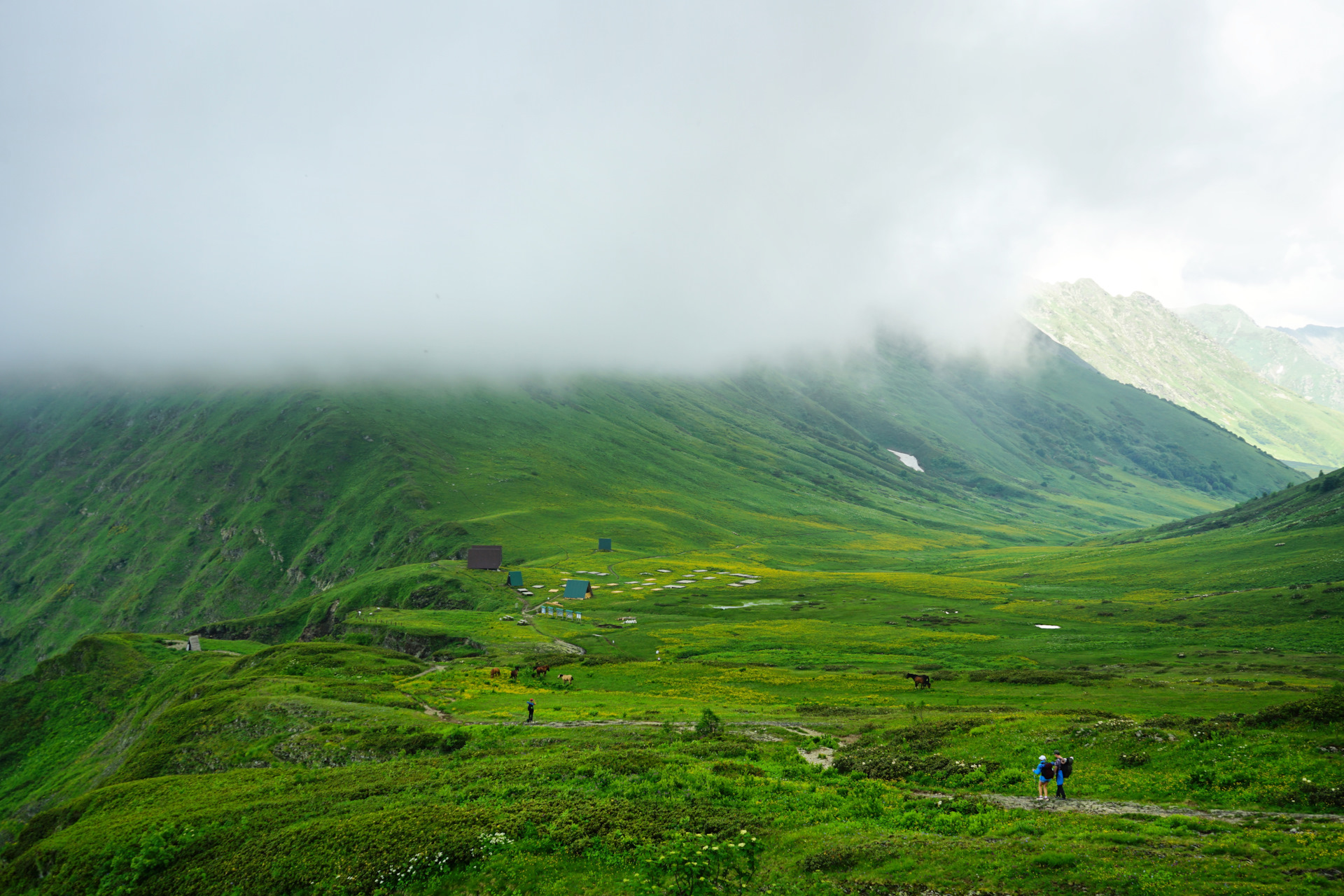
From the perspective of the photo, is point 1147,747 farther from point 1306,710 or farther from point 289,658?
point 289,658

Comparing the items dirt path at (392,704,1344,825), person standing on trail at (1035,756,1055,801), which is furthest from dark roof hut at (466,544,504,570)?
person standing on trail at (1035,756,1055,801)

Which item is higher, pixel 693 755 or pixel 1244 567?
pixel 693 755

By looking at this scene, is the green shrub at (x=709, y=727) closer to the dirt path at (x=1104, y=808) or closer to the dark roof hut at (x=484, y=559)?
the dirt path at (x=1104, y=808)

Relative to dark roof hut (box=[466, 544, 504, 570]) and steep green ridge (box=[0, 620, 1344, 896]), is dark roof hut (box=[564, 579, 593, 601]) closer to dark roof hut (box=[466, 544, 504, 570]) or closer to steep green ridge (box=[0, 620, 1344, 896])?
dark roof hut (box=[466, 544, 504, 570])

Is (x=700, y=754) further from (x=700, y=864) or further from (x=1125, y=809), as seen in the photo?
(x=1125, y=809)

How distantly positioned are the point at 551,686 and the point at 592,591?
200ft

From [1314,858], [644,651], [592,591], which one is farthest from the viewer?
[592,591]

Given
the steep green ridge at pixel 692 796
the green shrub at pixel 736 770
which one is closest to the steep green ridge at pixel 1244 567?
the steep green ridge at pixel 692 796

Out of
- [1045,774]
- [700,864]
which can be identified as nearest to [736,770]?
[700,864]

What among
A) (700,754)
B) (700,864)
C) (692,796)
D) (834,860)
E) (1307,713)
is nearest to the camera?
(834,860)

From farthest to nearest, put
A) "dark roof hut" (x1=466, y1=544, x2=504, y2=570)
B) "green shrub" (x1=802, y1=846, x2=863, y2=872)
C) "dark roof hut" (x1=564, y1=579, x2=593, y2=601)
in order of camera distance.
→ "dark roof hut" (x1=466, y1=544, x2=504, y2=570) < "dark roof hut" (x1=564, y1=579, x2=593, y2=601) < "green shrub" (x1=802, y1=846, x2=863, y2=872)

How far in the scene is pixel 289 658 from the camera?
7594 centimetres

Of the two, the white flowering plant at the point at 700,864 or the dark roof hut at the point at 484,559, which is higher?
the white flowering plant at the point at 700,864

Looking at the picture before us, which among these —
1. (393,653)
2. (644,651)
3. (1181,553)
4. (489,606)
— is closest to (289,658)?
(393,653)
